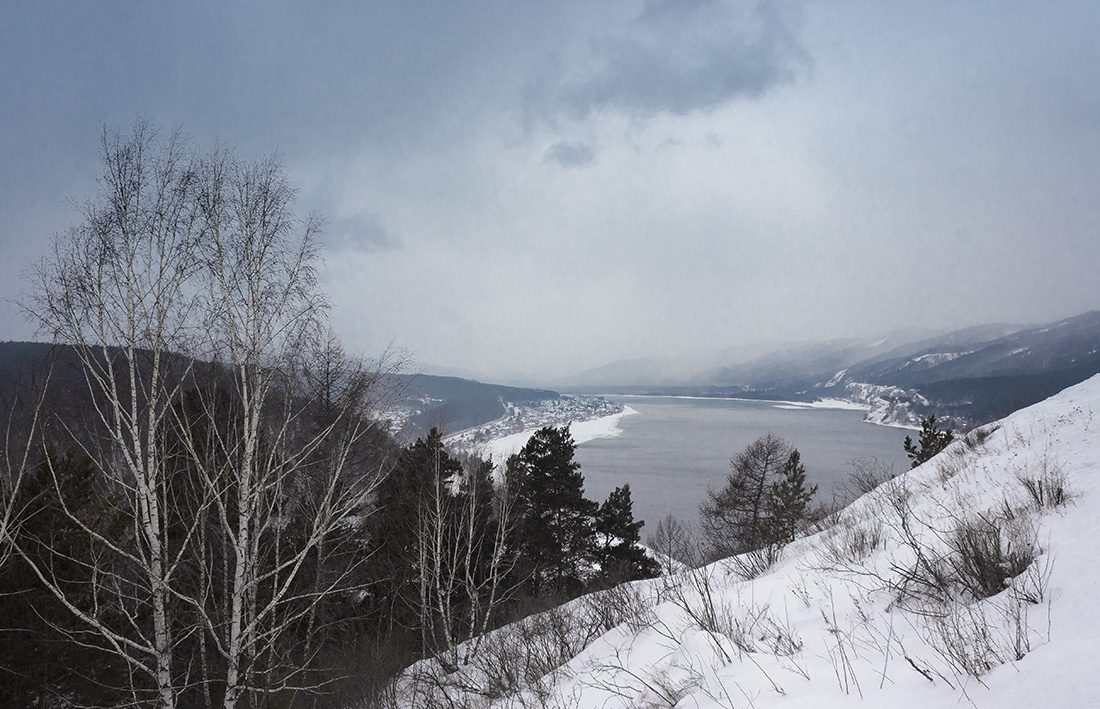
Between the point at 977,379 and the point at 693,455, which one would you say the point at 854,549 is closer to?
the point at 693,455

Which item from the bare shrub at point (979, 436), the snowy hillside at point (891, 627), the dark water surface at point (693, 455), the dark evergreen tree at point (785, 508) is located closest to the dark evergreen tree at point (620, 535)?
the dark evergreen tree at point (785, 508)

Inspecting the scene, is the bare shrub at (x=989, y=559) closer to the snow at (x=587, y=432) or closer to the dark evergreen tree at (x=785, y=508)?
the dark evergreen tree at (x=785, y=508)

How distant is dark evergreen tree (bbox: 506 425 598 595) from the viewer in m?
14.7

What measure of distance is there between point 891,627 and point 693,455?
57076 mm

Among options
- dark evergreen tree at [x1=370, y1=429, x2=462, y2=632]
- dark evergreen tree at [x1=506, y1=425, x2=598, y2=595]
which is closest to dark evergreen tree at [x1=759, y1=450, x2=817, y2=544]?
dark evergreen tree at [x1=506, y1=425, x2=598, y2=595]

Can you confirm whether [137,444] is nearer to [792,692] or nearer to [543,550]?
[792,692]

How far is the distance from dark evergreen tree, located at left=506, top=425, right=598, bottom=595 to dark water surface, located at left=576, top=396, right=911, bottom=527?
1035 centimetres

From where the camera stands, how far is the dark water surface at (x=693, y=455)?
36.5 meters

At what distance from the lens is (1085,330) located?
172m

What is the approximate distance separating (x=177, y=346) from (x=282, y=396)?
8.68 feet

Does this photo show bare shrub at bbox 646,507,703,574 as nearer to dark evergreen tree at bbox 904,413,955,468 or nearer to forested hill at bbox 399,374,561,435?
dark evergreen tree at bbox 904,413,955,468

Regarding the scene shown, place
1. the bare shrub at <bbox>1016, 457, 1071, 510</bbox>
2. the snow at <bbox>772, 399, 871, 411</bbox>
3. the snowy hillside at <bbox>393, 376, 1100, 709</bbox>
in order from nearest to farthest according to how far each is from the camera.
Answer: the snowy hillside at <bbox>393, 376, 1100, 709</bbox> < the bare shrub at <bbox>1016, 457, 1071, 510</bbox> < the snow at <bbox>772, 399, 871, 411</bbox>

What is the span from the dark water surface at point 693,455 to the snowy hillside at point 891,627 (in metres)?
14.2

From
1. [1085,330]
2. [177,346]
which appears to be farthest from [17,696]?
[1085,330]
